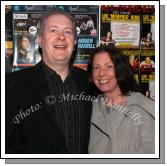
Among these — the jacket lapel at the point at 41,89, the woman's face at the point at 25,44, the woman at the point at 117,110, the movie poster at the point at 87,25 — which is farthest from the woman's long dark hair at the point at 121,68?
the woman's face at the point at 25,44

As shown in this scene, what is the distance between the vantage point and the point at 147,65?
5.30 ft

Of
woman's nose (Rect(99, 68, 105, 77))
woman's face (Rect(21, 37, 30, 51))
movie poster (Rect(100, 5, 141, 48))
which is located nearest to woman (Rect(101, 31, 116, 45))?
movie poster (Rect(100, 5, 141, 48))

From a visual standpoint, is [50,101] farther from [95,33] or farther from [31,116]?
[95,33]

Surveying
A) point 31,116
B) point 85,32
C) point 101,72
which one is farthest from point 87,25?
point 31,116

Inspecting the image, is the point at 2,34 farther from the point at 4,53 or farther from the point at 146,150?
the point at 146,150

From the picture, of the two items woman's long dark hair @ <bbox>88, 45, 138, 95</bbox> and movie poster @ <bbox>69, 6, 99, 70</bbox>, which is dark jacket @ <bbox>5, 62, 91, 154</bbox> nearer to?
movie poster @ <bbox>69, 6, 99, 70</bbox>

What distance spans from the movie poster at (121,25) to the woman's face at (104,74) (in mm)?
132

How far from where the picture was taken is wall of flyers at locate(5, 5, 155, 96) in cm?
160

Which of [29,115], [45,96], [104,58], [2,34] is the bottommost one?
[29,115]

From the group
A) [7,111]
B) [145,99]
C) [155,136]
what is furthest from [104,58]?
[7,111]

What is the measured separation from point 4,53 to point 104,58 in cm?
60

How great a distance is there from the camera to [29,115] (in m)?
1.58

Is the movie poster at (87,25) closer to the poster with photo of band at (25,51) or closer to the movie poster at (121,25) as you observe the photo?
the movie poster at (121,25)

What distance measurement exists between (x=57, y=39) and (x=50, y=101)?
1.20 feet
